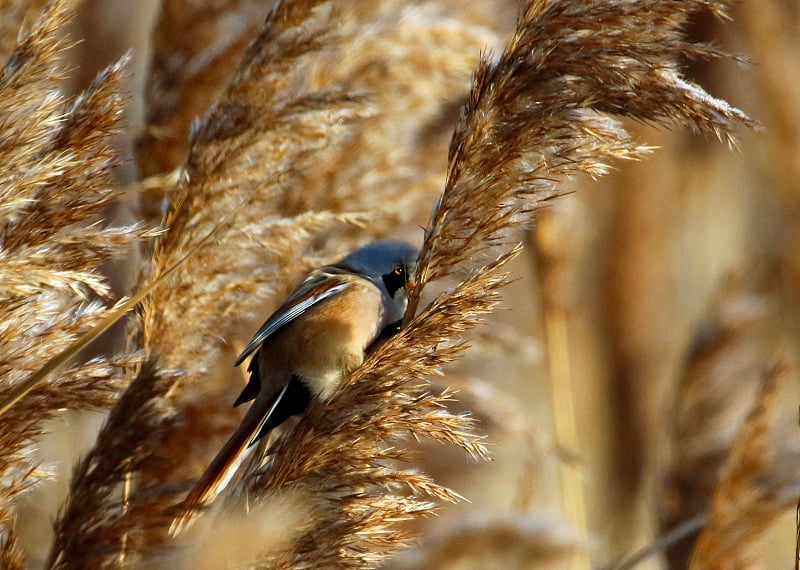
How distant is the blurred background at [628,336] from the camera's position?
229 centimetres

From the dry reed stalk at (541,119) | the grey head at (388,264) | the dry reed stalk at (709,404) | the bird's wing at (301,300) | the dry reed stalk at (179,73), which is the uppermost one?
the dry reed stalk at (541,119)

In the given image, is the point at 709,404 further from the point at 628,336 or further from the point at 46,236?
the point at 46,236

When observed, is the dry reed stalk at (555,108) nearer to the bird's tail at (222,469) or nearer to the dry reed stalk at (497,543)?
the bird's tail at (222,469)

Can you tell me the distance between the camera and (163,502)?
4.98 feet

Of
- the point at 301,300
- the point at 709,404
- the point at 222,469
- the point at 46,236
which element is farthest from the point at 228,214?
the point at 709,404

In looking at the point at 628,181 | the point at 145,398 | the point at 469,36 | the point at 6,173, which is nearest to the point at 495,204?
the point at 145,398

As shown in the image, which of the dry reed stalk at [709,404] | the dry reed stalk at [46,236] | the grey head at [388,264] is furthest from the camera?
the dry reed stalk at [709,404]

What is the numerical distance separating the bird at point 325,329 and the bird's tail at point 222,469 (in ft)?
0.11

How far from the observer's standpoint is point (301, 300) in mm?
1965

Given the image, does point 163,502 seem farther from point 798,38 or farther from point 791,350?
point 798,38

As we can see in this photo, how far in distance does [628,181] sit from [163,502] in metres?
2.41

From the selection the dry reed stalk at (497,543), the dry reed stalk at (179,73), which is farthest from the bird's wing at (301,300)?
the dry reed stalk at (497,543)

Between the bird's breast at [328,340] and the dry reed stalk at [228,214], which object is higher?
the dry reed stalk at [228,214]

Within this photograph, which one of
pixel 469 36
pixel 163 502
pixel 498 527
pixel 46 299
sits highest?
pixel 469 36
